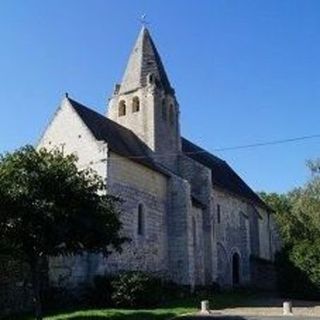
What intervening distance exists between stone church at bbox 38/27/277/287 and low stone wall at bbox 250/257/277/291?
0.25 meters

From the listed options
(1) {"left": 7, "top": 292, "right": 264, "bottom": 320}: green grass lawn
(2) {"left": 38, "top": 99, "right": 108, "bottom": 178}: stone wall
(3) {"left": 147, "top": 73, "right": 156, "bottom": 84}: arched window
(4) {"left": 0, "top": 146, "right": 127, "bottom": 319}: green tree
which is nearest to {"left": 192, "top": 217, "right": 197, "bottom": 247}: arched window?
(1) {"left": 7, "top": 292, "right": 264, "bottom": 320}: green grass lawn

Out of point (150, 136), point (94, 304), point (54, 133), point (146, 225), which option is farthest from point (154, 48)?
point (94, 304)

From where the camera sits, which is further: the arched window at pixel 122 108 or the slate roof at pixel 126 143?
the arched window at pixel 122 108

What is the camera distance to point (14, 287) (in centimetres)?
2347

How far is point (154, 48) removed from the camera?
38.1 meters

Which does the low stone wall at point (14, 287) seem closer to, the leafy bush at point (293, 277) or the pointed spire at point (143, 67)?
the pointed spire at point (143, 67)

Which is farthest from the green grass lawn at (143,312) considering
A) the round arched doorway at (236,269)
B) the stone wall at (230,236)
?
the round arched doorway at (236,269)

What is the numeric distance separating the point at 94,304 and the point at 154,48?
61.5ft

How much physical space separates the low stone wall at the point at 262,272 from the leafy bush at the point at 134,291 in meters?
16.9

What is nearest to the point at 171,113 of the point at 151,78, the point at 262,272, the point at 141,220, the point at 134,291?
the point at 151,78

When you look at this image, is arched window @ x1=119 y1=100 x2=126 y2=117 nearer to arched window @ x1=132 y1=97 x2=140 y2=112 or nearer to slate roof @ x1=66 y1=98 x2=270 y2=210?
arched window @ x1=132 y1=97 x2=140 y2=112

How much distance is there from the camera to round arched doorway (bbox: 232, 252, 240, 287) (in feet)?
130

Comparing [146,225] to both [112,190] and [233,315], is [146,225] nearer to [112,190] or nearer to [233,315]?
[112,190]

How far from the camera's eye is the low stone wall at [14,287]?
22859 millimetres
